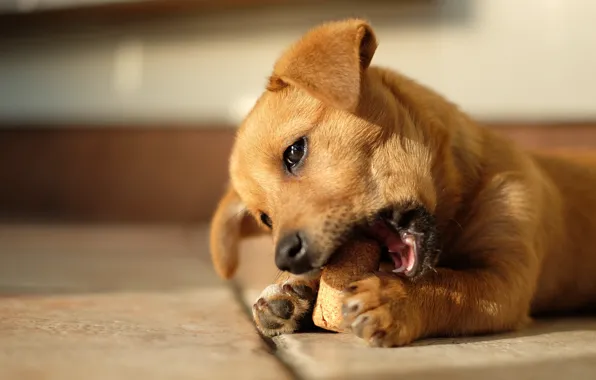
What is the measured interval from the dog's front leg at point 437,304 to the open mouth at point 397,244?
0.16 ft

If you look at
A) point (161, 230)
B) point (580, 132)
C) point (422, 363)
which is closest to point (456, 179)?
point (422, 363)

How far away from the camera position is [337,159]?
167 centimetres

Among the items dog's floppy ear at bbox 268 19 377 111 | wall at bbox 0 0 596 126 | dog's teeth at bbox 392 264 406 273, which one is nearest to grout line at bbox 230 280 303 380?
dog's teeth at bbox 392 264 406 273

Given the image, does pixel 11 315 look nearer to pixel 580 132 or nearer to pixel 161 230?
pixel 161 230

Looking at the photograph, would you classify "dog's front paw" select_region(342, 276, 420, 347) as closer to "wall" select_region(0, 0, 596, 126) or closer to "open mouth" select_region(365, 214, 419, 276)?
"open mouth" select_region(365, 214, 419, 276)

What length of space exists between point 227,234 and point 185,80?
6.69 feet

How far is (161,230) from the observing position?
3988 millimetres

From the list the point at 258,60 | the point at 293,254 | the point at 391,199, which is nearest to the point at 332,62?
the point at 391,199

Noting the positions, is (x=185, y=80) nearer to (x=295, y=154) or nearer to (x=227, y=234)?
(x=227, y=234)

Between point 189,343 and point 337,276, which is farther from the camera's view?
point 337,276

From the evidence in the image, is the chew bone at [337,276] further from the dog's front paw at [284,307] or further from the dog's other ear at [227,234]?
the dog's other ear at [227,234]

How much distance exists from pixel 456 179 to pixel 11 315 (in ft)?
3.45

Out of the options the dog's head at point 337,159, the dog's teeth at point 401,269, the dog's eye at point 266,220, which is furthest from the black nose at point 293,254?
the dog's eye at point 266,220

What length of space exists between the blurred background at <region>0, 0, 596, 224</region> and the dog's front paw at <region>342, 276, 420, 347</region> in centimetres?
227
